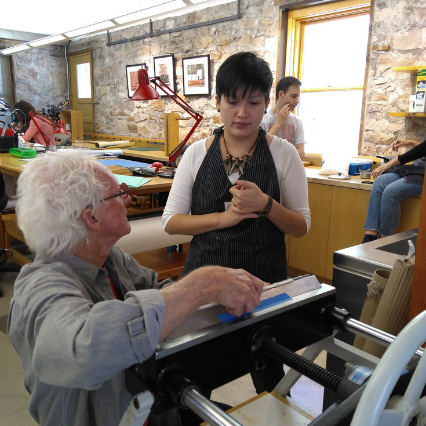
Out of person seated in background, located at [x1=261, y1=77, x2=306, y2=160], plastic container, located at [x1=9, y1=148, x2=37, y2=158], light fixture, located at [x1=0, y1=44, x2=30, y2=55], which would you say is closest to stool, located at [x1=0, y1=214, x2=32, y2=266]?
plastic container, located at [x1=9, y1=148, x2=37, y2=158]

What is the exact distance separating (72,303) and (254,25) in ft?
16.4

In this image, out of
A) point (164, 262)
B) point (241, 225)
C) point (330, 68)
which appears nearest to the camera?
point (241, 225)

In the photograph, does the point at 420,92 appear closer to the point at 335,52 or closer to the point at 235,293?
the point at 335,52

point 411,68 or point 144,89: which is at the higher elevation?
point 411,68

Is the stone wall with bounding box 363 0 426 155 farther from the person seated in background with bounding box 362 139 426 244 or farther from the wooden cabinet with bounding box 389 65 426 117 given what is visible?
the person seated in background with bounding box 362 139 426 244

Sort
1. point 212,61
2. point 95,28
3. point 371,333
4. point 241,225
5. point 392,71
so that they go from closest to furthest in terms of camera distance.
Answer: point 371,333
point 241,225
point 392,71
point 95,28
point 212,61

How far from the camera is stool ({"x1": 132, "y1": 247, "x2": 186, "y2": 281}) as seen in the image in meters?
2.96

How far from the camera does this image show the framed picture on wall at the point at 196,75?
19.0 feet

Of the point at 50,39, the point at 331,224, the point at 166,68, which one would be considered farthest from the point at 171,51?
the point at 331,224

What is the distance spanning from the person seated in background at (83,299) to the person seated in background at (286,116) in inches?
108

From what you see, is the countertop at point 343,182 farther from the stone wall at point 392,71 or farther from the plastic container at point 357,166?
the stone wall at point 392,71

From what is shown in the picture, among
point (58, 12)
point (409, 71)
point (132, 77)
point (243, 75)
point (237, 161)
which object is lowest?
point (237, 161)

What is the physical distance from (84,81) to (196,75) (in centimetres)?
357

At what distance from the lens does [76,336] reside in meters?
0.75
